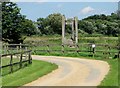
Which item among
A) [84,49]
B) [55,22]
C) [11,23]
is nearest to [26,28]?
[11,23]

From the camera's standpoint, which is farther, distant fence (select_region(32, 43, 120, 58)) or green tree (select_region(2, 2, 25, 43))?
green tree (select_region(2, 2, 25, 43))

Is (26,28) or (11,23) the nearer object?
(11,23)

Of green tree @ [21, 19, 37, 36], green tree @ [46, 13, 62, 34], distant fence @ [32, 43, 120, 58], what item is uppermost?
green tree @ [46, 13, 62, 34]

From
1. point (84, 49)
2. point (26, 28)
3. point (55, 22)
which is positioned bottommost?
point (84, 49)

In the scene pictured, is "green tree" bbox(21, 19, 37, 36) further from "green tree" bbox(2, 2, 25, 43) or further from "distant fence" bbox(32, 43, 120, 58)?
"distant fence" bbox(32, 43, 120, 58)

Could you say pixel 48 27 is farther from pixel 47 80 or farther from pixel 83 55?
pixel 47 80

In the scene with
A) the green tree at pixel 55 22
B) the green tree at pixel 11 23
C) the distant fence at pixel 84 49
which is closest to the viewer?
the distant fence at pixel 84 49

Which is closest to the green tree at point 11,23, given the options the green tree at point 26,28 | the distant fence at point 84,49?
the green tree at point 26,28

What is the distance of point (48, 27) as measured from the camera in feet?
330

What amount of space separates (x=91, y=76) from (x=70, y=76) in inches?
40.6

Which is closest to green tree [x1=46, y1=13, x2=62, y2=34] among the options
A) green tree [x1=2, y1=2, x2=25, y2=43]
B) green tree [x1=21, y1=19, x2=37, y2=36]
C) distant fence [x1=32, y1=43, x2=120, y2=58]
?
green tree [x1=21, y1=19, x2=37, y2=36]

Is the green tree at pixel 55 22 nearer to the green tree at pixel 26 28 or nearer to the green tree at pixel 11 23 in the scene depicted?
the green tree at pixel 26 28

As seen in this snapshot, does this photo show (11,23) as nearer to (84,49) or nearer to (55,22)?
(84,49)

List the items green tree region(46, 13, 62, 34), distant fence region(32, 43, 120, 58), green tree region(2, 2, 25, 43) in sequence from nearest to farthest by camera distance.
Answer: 1. distant fence region(32, 43, 120, 58)
2. green tree region(2, 2, 25, 43)
3. green tree region(46, 13, 62, 34)
